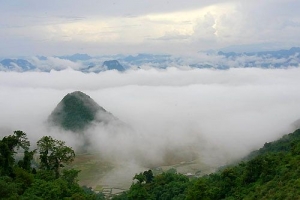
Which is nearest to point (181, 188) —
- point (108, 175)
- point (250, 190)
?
point (250, 190)

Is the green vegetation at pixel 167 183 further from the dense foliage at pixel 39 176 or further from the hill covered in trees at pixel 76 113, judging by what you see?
the hill covered in trees at pixel 76 113

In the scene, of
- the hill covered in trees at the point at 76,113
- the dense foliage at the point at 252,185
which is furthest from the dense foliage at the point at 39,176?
the hill covered in trees at the point at 76,113

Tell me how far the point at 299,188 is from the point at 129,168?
111018 millimetres

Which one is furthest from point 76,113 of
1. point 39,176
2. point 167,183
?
point 39,176

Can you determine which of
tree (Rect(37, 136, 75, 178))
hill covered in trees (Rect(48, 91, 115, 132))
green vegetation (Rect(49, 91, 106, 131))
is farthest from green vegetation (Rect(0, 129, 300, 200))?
green vegetation (Rect(49, 91, 106, 131))

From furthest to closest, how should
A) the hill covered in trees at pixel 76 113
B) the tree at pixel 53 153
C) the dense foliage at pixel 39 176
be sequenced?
the hill covered in trees at pixel 76 113 → the tree at pixel 53 153 → the dense foliage at pixel 39 176

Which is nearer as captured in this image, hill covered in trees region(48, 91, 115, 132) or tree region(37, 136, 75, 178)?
tree region(37, 136, 75, 178)

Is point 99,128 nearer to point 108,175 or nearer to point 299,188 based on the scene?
point 108,175

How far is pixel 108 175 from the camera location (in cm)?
13562

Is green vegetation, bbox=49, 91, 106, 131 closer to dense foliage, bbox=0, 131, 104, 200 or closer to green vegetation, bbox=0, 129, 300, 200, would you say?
green vegetation, bbox=0, 129, 300, 200

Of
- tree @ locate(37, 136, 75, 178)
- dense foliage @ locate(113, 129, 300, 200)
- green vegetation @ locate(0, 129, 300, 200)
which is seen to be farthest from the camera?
A: tree @ locate(37, 136, 75, 178)

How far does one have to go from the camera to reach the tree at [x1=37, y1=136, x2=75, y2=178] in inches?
2142

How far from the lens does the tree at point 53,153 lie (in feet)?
178

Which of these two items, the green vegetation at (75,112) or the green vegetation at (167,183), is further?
the green vegetation at (75,112)
